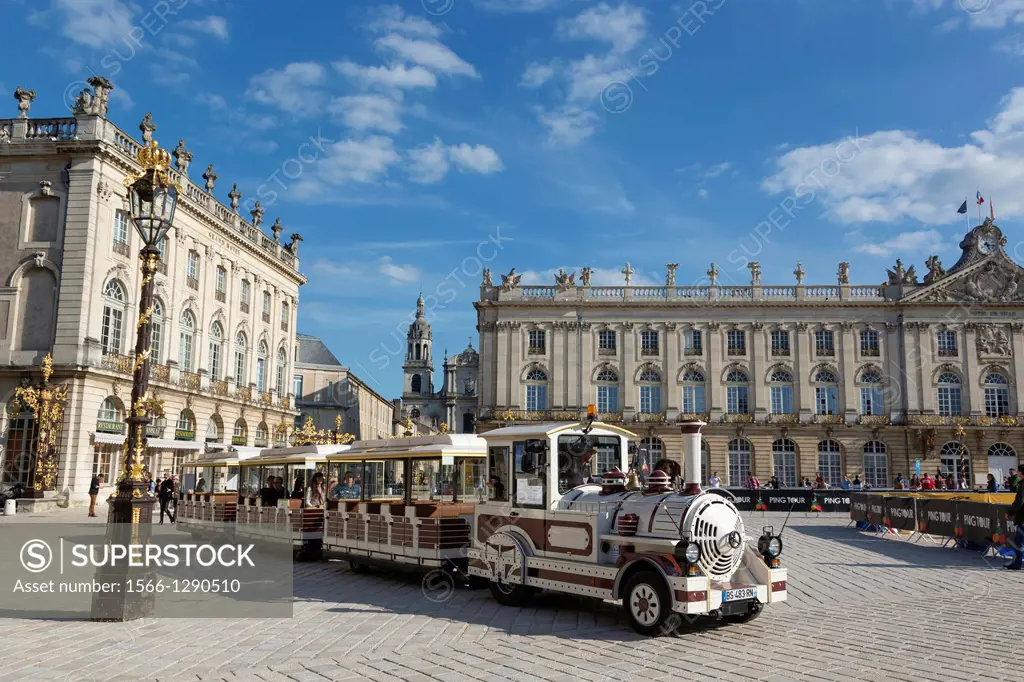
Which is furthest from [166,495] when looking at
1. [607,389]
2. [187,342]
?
[607,389]

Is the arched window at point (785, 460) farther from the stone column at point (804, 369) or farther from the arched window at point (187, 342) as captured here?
the arched window at point (187, 342)

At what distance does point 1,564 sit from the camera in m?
16.1

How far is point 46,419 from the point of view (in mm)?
31922

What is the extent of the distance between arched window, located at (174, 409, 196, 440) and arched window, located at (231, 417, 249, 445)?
4452 millimetres

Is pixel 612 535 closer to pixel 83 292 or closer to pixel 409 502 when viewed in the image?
pixel 409 502

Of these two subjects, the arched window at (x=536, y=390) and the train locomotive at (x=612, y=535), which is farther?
the arched window at (x=536, y=390)

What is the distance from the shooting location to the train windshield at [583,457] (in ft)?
38.9

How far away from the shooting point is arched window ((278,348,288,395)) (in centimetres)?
5419

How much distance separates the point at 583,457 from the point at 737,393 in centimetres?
4896

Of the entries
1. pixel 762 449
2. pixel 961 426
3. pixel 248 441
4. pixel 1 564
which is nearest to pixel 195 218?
pixel 248 441

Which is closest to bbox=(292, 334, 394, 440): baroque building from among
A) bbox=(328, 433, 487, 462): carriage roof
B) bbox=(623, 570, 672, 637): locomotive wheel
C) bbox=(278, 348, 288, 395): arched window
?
bbox=(278, 348, 288, 395): arched window

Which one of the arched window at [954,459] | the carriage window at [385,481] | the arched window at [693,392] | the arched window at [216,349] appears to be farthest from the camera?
the arched window at [693,392]

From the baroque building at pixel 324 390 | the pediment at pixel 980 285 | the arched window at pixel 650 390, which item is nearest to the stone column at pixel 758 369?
the arched window at pixel 650 390

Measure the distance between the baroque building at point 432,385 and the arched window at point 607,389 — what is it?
51.8 meters
